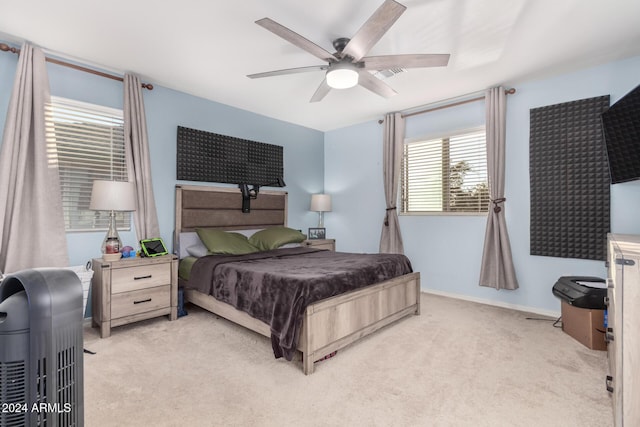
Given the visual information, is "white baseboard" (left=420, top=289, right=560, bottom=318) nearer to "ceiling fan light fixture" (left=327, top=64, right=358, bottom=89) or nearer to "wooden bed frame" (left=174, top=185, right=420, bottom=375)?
"wooden bed frame" (left=174, top=185, right=420, bottom=375)

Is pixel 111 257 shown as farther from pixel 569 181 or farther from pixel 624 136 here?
pixel 569 181

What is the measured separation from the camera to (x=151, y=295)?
3.13 metres

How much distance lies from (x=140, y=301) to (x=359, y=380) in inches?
87.9

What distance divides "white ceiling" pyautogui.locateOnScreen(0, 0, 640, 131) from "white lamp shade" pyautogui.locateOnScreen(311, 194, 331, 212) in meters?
1.97

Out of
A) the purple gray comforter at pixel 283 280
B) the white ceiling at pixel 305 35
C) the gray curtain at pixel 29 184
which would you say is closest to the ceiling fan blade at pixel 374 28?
the white ceiling at pixel 305 35

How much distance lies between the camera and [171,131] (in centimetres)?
385

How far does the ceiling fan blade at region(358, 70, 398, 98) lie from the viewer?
2.78 meters

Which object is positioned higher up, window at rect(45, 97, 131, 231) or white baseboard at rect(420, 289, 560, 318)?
window at rect(45, 97, 131, 231)

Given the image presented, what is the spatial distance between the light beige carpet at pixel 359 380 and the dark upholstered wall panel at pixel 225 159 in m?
1.97

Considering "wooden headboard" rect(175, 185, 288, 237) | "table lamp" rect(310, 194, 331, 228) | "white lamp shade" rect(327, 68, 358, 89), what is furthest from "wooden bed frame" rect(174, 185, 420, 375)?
"white lamp shade" rect(327, 68, 358, 89)

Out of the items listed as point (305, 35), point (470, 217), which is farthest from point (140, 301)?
point (470, 217)

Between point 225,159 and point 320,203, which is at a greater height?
point 225,159

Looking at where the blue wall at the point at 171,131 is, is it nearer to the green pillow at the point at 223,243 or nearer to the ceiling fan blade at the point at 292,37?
the green pillow at the point at 223,243

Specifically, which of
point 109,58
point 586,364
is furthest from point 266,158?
point 586,364
